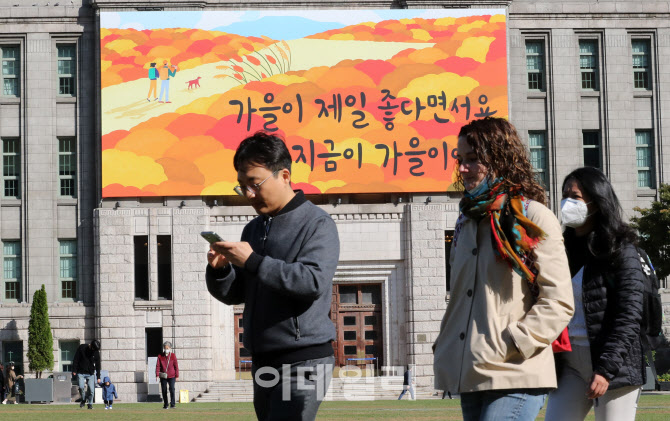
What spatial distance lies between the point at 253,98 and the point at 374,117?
15.2 feet

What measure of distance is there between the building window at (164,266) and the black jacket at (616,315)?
35.8 meters

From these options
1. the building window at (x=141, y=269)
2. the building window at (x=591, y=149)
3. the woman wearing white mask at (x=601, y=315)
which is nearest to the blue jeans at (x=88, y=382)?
the building window at (x=141, y=269)

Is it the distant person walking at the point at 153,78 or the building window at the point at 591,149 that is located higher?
the distant person walking at the point at 153,78

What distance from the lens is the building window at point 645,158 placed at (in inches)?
1725

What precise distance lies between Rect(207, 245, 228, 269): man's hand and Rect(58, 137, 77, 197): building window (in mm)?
37934

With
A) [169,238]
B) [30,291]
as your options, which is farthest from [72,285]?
[169,238]

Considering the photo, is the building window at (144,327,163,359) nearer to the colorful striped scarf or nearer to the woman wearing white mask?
the woman wearing white mask

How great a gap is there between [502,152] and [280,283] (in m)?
1.25

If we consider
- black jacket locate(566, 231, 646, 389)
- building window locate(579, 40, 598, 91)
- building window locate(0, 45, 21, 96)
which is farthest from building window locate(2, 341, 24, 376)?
black jacket locate(566, 231, 646, 389)

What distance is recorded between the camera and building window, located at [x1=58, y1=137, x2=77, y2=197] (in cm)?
4253

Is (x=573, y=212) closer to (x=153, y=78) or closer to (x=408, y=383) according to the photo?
(x=408, y=383)

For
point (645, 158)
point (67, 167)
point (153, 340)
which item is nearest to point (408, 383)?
point (153, 340)

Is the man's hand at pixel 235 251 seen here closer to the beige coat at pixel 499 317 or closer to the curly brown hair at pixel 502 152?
the beige coat at pixel 499 317

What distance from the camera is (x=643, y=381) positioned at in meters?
6.30
